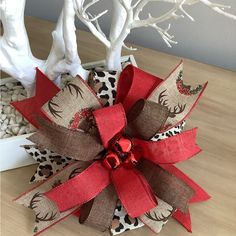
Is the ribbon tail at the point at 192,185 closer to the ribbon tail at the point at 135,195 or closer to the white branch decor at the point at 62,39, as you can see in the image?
the ribbon tail at the point at 135,195

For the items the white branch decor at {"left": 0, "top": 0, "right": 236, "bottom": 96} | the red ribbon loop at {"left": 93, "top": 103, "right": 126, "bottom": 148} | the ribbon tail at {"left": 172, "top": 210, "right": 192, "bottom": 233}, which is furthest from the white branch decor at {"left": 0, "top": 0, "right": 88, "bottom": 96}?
the ribbon tail at {"left": 172, "top": 210, "right": 192, "bottom": 233}

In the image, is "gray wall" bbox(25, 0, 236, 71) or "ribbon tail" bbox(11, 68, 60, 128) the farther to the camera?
"gray wall" bbox(25, 0, 236, 71)

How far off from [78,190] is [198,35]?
1.29 feet

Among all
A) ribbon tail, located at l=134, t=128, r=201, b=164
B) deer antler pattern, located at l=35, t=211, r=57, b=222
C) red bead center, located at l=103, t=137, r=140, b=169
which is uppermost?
ribbon tail, located at l=134, t=128, r=201, b=164

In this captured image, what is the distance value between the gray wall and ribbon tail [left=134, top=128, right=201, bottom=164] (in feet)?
0.93

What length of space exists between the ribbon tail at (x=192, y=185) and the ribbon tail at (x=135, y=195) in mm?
56

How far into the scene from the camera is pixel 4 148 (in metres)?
0.59

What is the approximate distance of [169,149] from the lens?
0.55 meters

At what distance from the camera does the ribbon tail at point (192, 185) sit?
581mm

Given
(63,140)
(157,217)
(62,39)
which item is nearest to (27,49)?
(62,39)

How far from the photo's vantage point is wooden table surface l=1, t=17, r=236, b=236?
0.58m

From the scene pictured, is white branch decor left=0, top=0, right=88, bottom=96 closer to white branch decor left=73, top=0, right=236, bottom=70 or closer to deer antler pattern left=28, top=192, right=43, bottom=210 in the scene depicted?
white branch decor left=73, top=0, right=236, bottom=70

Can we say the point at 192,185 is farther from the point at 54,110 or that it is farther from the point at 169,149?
the point at 54,110

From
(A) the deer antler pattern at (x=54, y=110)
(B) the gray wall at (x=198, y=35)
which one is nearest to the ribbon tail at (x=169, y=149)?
(A) the deer antler pattern at (x=54, y=110)
